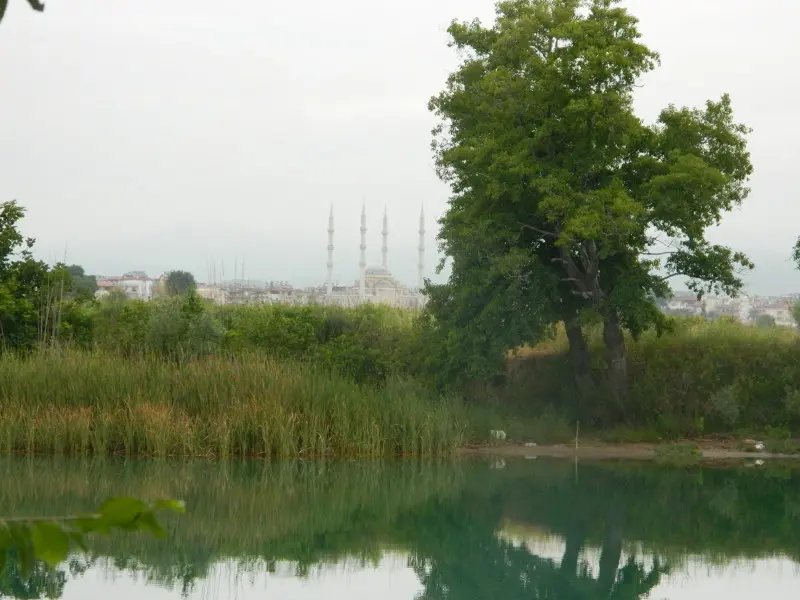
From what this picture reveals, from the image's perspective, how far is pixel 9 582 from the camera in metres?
9.07

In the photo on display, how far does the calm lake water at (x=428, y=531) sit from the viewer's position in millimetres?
9898

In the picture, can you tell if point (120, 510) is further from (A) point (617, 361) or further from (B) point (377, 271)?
(B) point (377, 271)

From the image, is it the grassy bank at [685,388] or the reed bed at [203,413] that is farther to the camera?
the grassy bank at [685,388]

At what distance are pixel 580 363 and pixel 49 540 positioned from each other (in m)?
19.8

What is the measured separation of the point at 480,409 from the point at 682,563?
899 cm

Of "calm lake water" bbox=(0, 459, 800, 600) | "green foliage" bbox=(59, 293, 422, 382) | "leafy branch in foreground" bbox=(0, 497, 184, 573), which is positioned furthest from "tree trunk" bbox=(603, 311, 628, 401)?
"leafy branch in foreground" bbox=(0, 497, 184, 573)

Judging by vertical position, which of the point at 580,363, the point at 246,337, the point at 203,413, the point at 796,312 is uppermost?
the point at 796,312

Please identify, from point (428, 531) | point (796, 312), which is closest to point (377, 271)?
point (796, 312)

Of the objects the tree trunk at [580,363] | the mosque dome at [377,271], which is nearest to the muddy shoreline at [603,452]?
the tree trunk at [580,363]

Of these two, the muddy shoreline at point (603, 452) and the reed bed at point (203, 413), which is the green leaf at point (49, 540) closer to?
the reed bed at point (203, 413)

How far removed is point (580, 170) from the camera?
750 inches

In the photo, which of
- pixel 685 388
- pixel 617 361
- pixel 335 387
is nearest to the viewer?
pixel 335 387

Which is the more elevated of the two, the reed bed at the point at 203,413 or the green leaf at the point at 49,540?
the green leaf at the point at 49,540

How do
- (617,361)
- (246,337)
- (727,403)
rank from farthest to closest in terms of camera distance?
(246,337), (617,361), (727,403)
